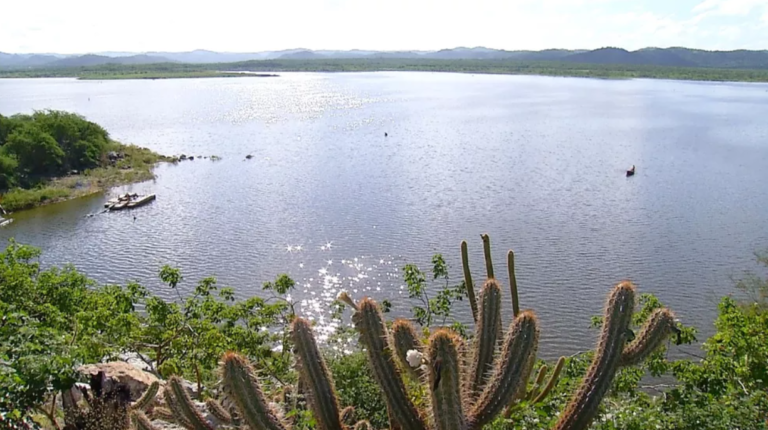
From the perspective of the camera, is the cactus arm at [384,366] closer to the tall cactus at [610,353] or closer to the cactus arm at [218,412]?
the tall cactus at [610,353]

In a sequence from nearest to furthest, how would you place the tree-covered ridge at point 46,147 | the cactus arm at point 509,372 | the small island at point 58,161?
the cactus arm at point 509,372 → the small island at point 58,161 → the tree-covered ridge at point 46,147

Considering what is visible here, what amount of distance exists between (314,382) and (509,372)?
6.22ft

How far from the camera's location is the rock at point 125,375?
9.67 m

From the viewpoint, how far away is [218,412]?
7617 mm

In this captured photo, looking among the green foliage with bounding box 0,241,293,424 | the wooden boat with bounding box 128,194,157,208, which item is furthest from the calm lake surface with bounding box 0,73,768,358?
the green foliage with bounding box 0,241,293,424

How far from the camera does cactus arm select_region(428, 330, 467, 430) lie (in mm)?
5109

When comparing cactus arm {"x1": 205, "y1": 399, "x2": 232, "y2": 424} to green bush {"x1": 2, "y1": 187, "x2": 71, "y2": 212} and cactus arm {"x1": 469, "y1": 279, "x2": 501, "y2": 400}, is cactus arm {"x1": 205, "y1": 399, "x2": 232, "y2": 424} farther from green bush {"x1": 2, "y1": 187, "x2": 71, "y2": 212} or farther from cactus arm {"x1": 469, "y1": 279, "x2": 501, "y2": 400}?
green bush {"x1": 2, "y1": 187, "x2": 71, "y2": 212}

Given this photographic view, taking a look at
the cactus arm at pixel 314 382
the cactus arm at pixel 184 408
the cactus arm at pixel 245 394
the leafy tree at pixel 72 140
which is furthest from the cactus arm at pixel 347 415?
the leafy tree at pixel 72 140

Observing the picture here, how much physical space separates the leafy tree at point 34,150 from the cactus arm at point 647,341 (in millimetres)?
48880

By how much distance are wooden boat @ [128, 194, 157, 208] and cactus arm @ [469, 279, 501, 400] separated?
35956mm

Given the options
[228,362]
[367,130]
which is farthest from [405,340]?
[367,130]

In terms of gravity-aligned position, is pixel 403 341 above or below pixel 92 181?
above

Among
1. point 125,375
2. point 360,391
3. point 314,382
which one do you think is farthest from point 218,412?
point 360,391

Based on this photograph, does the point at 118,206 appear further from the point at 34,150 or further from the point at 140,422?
the point at 140,422
